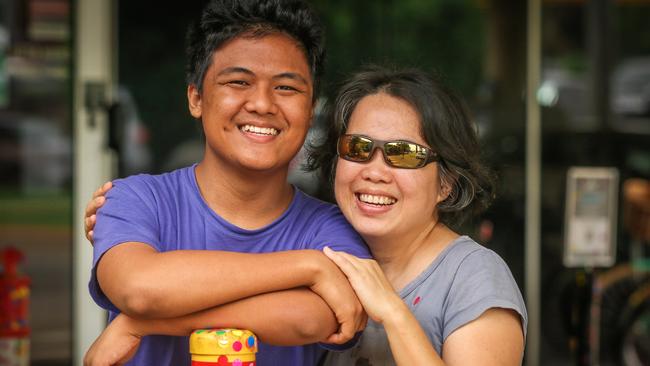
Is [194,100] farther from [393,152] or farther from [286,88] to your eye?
[393,152]

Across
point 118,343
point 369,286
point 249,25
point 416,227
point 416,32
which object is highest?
point 416,32

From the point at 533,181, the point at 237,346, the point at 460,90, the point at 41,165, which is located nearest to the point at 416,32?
the point at 460,90

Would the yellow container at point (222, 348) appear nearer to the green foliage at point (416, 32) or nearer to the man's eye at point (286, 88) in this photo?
the man's eye at point (286, 88)

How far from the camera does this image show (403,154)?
2.21m

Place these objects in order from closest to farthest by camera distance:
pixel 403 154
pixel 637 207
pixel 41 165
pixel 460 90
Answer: pixel 403 154 → pixel 460 90 → pixel 41 165 → pixel 637 207

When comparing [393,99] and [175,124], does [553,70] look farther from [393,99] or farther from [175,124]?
[393,99]

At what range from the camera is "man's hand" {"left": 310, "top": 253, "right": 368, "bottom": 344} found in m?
2.00

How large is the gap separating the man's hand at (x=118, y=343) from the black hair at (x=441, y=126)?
709mm

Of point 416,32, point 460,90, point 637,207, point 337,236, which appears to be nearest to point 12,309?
point 337,236

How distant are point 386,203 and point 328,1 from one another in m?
3.66

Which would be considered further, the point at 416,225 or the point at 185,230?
the point at 416,225

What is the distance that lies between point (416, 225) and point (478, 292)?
0.90ft

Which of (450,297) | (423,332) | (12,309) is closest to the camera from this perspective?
(423,332)

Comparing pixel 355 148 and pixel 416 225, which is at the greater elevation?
pixel 355 148
